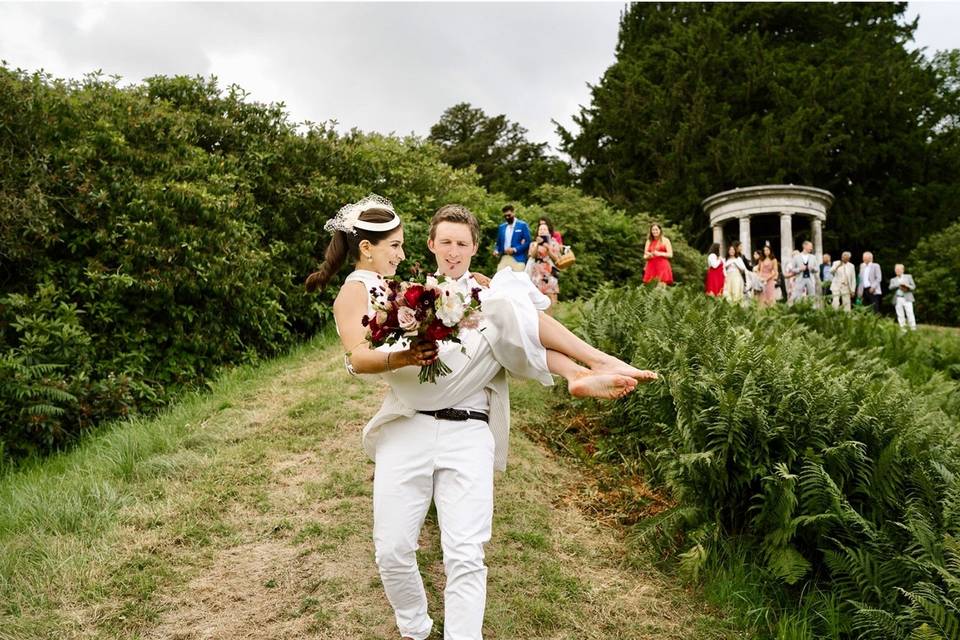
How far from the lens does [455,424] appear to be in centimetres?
352

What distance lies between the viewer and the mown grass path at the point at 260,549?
4305 mm

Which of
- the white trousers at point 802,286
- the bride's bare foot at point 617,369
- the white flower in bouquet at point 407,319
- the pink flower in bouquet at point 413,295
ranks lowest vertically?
the bride's bare foot at point 617,369

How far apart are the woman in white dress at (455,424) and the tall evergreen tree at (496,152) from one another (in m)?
31.6

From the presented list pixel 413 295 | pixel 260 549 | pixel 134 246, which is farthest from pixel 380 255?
pixel 134 246

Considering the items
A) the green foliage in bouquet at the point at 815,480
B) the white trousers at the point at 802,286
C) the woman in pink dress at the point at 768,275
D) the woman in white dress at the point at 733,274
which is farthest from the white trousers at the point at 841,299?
the green foliage in bouquet at the point at 815,480

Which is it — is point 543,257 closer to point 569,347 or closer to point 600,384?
point 569,347

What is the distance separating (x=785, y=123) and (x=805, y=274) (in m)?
15.7

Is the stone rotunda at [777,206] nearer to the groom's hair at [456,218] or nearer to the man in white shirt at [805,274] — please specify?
the man in white shirt at [805,274]

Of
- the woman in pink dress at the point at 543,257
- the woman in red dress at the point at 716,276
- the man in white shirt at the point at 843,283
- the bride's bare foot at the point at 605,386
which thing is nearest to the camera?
the bride's bare foot at the point at 605,386

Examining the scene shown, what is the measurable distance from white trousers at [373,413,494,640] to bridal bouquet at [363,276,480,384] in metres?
0.55

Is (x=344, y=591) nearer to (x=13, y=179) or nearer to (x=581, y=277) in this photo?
(x=13, y=179)

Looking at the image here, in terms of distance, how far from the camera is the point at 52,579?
179 inches

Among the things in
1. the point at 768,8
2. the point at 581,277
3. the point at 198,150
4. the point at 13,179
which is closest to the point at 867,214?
the point at 768,8

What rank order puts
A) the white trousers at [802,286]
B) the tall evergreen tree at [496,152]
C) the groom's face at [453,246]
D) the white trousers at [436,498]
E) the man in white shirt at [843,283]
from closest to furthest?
the white trousers at [436,498] < the groom's face at [453,246] < the man in white shirt at [843,283] < the white trousers at [802,286] < the tall evergreen tree at [496,152]
